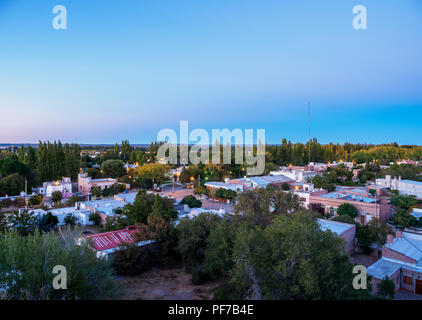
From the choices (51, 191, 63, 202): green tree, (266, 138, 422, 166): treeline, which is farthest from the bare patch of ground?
(266, 138, 422, 166): treeline

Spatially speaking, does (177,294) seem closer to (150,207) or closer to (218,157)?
(150,207)

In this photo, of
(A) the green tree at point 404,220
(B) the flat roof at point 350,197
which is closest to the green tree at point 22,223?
(B) the flat roof at point 350,197


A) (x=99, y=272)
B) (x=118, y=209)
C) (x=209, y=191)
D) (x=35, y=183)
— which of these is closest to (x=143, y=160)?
(x=35, y=183)

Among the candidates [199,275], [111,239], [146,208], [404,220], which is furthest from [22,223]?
[404,220]

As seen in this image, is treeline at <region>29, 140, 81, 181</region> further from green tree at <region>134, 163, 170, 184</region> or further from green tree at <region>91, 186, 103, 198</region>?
green tree at <region>91, 186, 103, 198</region>

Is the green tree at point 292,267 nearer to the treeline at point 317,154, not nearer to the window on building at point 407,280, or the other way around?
the window on building at point 407,280
